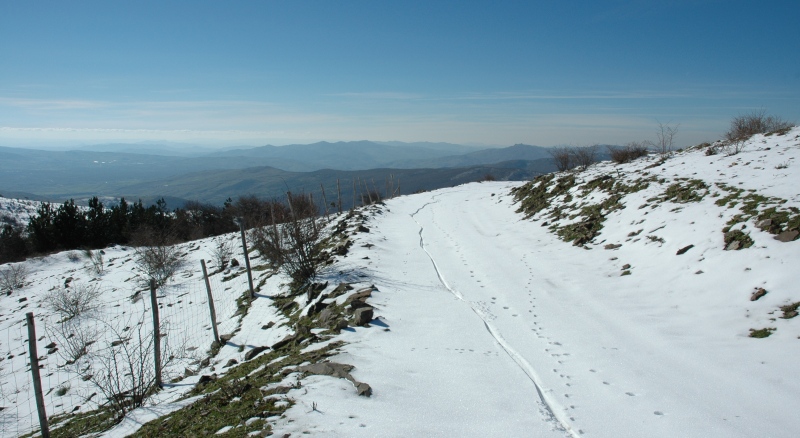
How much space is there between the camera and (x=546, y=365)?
20.0 ft

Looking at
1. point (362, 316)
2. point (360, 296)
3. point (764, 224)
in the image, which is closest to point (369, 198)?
point (360, 296)

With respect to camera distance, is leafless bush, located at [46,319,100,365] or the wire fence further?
leafless bush, located at [46,319,100,365]

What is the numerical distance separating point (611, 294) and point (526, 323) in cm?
283

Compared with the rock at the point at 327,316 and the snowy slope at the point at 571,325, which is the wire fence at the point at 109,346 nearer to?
the snowy slope at the point at 571,325

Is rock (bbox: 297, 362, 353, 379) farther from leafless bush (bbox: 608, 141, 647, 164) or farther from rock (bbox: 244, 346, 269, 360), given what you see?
leafless bush (bbox: 608, 141, 647, 164)

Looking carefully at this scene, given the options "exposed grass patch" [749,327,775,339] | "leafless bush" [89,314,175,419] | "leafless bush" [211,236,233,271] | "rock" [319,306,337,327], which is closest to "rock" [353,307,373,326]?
"rock" [319,306,337,327]

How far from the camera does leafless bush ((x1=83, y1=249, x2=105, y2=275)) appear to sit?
24.5 meters

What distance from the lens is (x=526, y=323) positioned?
26.1 ft

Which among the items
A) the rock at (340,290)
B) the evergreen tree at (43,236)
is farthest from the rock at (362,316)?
the evergreen tree at (43,236)

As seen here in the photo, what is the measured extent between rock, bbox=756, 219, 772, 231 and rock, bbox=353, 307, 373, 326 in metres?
8.93

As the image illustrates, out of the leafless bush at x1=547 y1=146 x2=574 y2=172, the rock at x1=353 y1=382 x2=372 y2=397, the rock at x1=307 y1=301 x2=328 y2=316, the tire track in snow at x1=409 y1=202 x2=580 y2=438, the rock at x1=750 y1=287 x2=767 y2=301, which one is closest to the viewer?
the tire track in snow at x1=409 y1=202 x2=580 y2=438

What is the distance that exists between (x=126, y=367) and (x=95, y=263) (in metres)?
18.9

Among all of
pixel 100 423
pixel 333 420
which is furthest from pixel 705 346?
pixel 100 423

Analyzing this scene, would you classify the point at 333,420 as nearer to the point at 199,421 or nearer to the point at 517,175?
the point at 199,421
